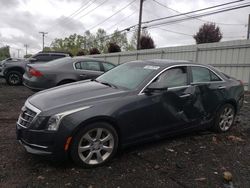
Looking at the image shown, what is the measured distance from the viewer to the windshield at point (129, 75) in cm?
430

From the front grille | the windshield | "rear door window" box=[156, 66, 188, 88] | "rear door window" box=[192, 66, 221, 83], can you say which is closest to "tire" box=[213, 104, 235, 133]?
"rear door window" box=[192, 66, 221, 83]

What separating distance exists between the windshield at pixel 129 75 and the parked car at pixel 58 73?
2915mm

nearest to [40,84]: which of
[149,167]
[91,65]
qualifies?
[91,65]

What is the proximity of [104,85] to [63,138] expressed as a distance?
136 centimetres

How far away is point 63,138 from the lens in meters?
3.34

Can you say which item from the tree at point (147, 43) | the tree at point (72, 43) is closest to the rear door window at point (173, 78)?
the tree at point (147, 43)

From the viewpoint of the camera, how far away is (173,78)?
4574 mm

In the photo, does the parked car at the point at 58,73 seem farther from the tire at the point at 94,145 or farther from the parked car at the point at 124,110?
the tire at the point at 94,145

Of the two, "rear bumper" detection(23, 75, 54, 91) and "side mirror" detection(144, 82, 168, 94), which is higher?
"side mirror" detection(144, 82, 168, 94)

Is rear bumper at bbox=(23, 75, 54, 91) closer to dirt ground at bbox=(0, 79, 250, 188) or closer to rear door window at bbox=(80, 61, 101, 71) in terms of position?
rear door window at bbox=(80, 61, 101, 71)

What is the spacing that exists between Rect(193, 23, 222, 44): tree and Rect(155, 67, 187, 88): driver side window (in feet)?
84.5

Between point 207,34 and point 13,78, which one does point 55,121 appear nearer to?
point 13,78

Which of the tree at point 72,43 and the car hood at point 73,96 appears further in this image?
the tree at point 72,43

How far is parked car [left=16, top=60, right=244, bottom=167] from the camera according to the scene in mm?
3396
